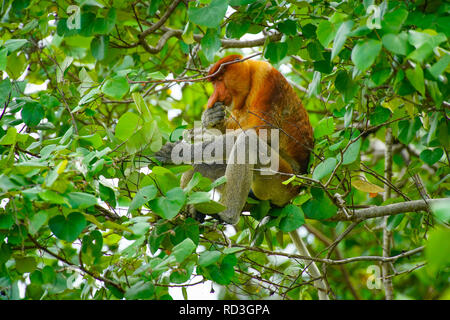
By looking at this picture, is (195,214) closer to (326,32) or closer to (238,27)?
(238,27)

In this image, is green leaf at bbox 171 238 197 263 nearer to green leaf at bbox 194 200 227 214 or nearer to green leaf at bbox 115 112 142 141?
green leaf at bbox 194 200 227 214

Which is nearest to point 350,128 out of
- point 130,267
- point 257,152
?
point 257,152

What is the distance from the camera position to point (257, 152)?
8.54 ft

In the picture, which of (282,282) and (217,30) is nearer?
(217,30)

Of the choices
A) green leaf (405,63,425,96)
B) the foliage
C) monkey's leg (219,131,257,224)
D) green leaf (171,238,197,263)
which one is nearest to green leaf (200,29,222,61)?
the foliage

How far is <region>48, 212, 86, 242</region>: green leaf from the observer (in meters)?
1.71

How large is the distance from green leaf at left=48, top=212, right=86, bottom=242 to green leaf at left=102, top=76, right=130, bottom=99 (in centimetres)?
58

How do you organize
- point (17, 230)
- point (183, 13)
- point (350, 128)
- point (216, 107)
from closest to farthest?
point (17, 230)
point (350, 128)
point (216, 107)
point (183, 13)

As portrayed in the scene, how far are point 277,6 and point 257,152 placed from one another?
2.50ft

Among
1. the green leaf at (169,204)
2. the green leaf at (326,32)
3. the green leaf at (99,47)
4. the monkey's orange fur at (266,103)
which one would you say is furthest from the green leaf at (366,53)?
the green leaf at (99,47)

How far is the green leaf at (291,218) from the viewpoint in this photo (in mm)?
2254

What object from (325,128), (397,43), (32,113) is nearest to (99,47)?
(32,113)

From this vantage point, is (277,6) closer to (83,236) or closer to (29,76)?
(83,236)

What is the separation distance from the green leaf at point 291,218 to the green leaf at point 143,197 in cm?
73
